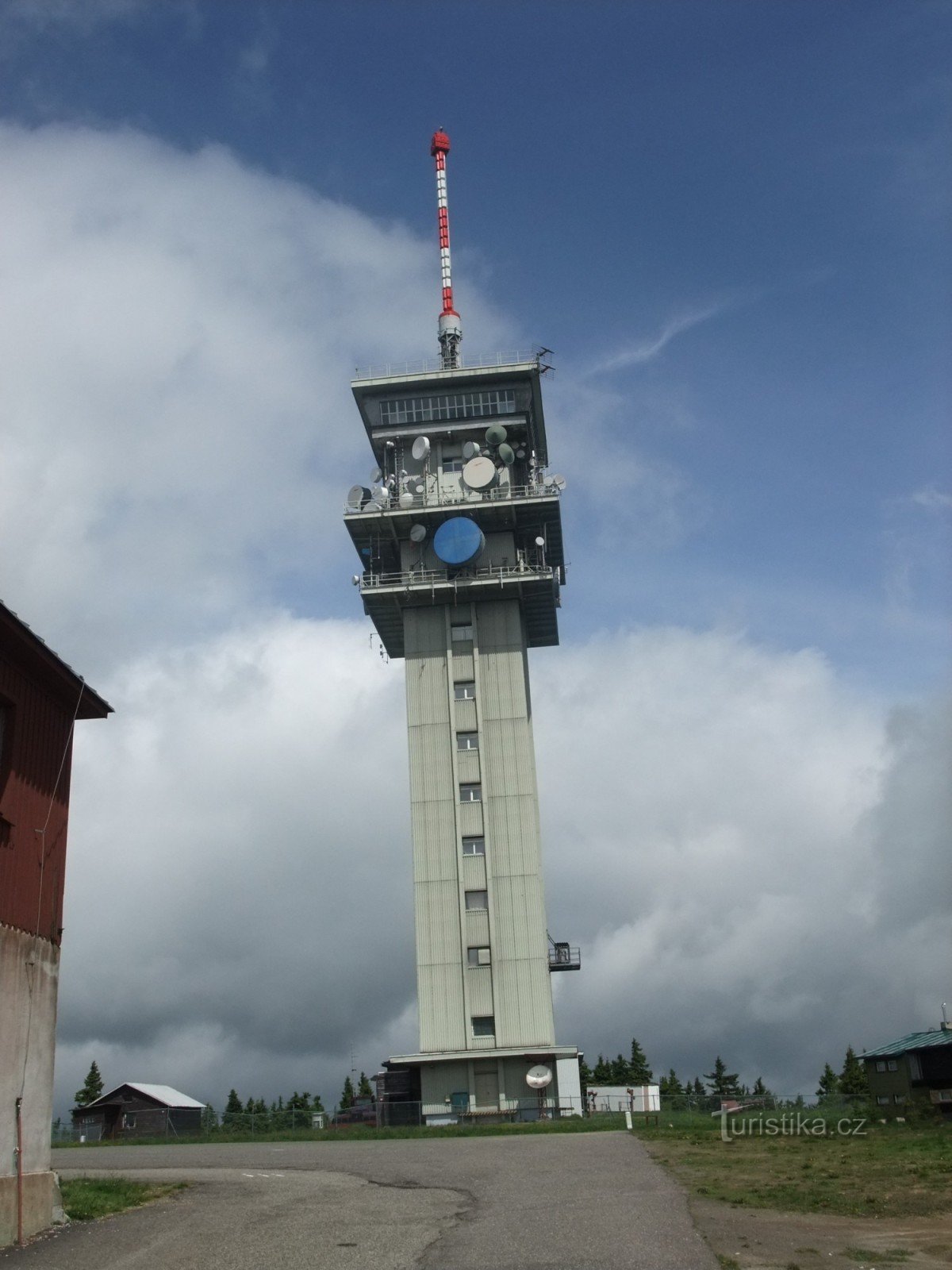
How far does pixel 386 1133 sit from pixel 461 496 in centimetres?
3737

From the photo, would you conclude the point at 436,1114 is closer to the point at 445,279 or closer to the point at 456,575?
the point at 456,575

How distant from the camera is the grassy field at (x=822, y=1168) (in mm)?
21672

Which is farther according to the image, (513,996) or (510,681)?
(510,681)

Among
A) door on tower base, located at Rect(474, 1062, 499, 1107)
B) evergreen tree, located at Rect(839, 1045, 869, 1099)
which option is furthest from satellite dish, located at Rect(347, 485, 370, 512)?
evergreen tree, located at Rect(839, 1045, 869, 1099)

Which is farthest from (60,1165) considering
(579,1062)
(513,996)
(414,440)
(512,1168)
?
(414,440)

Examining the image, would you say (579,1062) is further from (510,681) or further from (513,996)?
(510,681)

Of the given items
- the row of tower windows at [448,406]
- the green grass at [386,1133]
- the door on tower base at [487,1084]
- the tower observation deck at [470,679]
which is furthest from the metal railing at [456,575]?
the green grass at [386,1133]

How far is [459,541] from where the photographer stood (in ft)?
227

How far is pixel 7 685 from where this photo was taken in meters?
20.8

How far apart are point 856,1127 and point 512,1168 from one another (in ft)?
54.7

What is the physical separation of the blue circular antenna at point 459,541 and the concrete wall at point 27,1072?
49.0 m

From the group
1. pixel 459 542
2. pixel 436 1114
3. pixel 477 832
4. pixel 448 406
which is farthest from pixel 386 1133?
pixel 448 406

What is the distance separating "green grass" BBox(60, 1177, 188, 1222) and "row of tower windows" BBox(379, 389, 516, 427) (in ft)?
181

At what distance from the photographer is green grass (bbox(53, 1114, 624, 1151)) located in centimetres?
4678
